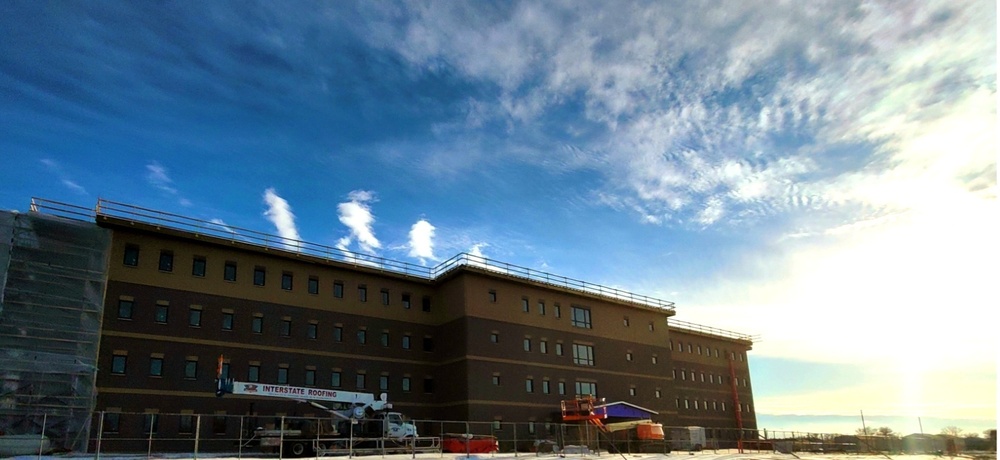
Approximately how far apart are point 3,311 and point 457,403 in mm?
26751

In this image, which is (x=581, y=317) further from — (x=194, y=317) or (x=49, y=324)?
(x=49, y=324)

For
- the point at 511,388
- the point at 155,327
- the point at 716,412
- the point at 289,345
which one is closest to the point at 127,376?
the point at 155,327

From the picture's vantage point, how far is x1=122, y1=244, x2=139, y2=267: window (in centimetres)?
3794

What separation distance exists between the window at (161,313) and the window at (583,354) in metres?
29.7

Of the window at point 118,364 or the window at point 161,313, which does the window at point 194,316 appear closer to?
the window at point 161,313

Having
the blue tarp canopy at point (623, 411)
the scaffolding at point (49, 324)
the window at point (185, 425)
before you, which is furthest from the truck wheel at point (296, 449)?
the blue tarp canopy at point (623, 411)

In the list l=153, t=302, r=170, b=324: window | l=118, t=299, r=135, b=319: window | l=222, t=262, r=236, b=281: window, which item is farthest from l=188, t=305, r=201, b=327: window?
l=118, t=299, r=135, b=319: window

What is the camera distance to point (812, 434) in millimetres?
55188

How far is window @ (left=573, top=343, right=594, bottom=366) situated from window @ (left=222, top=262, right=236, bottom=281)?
86.9 ft

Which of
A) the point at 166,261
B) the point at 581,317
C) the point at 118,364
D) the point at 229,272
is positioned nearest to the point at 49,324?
the point at 118,364

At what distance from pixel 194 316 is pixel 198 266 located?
3.08 metres

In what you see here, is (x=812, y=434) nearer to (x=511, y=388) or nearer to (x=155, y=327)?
(x=511, y=388)

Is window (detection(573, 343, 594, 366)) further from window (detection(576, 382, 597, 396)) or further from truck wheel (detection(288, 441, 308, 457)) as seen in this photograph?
truck wheel (detection(288, 441, 308, 457))

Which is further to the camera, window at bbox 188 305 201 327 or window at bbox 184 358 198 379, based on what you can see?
window at bbox 188 305 201 327
